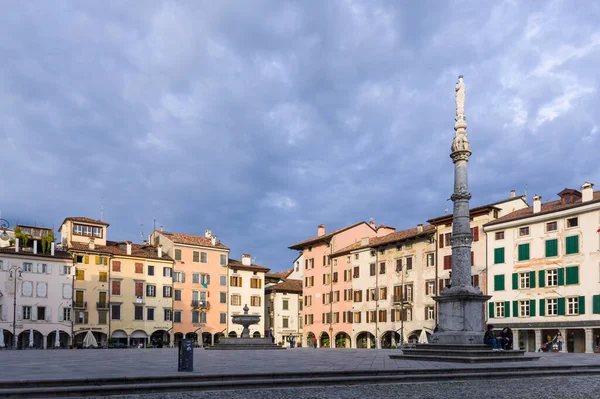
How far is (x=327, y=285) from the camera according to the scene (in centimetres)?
7762

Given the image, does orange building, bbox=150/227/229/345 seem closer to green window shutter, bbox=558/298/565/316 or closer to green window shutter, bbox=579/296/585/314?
green window shutter, bbox=558/298/565/316

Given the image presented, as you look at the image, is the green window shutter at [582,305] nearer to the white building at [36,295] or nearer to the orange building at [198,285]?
the orange building at [198,285]

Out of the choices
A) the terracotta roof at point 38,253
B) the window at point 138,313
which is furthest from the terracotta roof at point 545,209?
the terracotta roof at point 38,253

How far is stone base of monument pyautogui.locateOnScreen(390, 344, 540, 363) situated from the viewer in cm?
2292

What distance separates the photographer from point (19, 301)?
6619cm

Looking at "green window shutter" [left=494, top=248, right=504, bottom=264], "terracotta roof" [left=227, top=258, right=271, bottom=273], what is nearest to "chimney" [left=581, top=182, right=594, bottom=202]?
"green window shutter" [left=494, top=248, right=504, bottom=264]

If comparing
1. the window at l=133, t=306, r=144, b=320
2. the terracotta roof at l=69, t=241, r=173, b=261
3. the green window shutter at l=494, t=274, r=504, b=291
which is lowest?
the window at l=133, t=306, r=144, b=320

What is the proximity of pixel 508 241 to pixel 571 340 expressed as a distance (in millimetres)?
9121

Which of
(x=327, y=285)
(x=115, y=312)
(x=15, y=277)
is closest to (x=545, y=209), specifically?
(x=327, y=285)

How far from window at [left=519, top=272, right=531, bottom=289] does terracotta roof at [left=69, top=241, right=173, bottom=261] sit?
39138 mm

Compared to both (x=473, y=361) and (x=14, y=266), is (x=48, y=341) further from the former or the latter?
(x=473, y=361)

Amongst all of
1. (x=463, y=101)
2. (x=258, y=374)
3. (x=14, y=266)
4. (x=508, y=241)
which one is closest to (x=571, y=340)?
(x=508, y=241)

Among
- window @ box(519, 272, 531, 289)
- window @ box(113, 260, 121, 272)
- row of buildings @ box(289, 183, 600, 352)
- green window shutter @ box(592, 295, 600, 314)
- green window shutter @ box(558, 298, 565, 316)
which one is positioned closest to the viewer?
green window shutter @ box(592, 295, 600, 314)

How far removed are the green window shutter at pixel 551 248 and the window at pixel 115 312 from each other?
43.7 m
